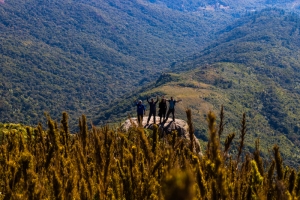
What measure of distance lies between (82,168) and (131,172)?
570 mm

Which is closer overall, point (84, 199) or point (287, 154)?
point (84, 199)

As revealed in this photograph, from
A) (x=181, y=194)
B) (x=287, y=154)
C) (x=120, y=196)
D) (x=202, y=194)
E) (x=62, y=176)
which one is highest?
(x=181, y=194)

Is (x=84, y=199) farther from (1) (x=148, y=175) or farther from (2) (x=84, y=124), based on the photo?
(2) (x=84, y=124)

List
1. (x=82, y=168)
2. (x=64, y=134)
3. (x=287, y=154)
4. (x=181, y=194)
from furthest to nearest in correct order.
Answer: (x=287, y=154)
(x=64, y=134)
(x=82, y=168)
(x=181, y=194)

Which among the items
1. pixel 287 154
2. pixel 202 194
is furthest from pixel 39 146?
pixel 287 154

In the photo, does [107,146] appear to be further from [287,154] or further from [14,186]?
[287,154]

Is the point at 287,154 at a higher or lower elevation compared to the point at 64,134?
lower

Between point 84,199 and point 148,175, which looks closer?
point 84,199

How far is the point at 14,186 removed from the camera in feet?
9.02

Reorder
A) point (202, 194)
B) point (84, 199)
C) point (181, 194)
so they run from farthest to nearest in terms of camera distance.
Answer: point (84, 199)
point (202, 194)
point (181, 194)

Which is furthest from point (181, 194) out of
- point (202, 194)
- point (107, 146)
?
point (107, 146)

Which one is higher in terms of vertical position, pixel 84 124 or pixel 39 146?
pixel 84 124

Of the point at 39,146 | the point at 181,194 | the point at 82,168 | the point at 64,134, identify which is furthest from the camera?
the point at 39,146

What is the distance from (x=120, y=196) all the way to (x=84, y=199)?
0.64 m
